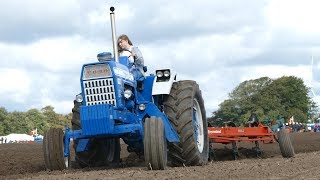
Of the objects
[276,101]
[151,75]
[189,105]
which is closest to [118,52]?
[151,75]

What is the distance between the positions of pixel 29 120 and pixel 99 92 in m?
105

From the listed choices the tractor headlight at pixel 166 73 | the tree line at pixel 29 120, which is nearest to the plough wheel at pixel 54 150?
the tractor headlight at pixel 166 73

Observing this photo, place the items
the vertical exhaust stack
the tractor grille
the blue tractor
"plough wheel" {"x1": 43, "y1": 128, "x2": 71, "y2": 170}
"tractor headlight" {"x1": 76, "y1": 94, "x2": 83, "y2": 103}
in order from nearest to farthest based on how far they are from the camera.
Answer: the blue tractor
the tractor grille
"plough wheel" {"x1": 43, "y1": 128, "x2": 71, "y2": 170}
"tractor headlight" {"x1": 76, "y1": 94, "x2": 83, "y2": 103}
the vertical exhaust stack

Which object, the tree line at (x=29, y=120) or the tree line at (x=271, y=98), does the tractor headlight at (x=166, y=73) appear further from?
the tree line at (x=271, y=98)

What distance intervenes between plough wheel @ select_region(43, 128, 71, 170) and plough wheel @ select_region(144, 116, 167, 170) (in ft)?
6.25

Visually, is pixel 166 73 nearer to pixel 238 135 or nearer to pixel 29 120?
pixel 238 135

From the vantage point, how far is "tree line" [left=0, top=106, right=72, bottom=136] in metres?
105

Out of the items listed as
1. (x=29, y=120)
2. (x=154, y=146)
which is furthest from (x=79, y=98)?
(x=29, y=120)

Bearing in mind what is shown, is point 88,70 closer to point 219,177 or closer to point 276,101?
point 219,177

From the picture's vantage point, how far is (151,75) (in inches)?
484

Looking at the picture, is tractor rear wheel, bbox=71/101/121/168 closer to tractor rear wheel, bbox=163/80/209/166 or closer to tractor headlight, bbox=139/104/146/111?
tractor headlight, bbox=139/104/146/111

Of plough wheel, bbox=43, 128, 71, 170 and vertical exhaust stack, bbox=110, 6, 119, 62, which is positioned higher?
vertical exhaust stack, bbox=110, 6, 119, 62

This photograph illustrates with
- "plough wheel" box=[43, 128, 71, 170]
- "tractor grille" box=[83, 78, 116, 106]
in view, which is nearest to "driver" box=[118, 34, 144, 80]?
"tractor grille" box=[83, 78, 116, 106]

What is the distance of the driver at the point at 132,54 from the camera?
39.0 feet
